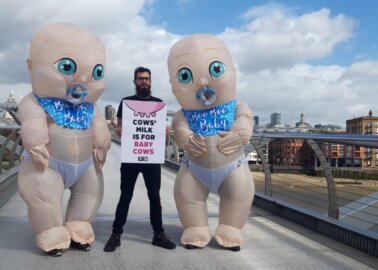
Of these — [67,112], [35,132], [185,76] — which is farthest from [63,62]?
[185,76]

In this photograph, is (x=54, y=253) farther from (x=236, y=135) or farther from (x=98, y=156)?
(x=236, y=135)

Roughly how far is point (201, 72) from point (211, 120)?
1.42 ft

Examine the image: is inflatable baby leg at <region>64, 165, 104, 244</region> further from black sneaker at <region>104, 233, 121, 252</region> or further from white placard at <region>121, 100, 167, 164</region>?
white placard at <region>121, 100, 167, 164</region>

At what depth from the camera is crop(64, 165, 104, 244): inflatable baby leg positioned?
12.4 feet

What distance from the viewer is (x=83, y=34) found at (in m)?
3.64

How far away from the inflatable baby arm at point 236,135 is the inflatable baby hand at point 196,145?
0.49ft

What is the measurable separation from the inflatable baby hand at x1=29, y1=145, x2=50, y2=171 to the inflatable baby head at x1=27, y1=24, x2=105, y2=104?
0.47 metres

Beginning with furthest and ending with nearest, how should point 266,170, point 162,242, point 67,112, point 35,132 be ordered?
point 266,170, point 162,242, point 67,112, point 35,132

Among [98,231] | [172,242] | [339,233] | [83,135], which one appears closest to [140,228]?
[98,231]

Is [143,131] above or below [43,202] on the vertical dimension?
above

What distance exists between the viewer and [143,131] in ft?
12.7

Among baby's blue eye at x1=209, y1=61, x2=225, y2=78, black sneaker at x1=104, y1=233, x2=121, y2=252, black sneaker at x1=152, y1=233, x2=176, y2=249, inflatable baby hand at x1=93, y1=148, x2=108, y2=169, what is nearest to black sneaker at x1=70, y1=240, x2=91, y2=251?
black sneaker at x1=104, y1=233, x2=121, y2=252

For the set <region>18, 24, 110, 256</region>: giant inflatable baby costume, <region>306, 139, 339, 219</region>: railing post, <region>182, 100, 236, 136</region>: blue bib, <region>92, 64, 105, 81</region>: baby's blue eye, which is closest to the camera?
<region>18, 24, 110, 256</region>: giant inflatable baby costume

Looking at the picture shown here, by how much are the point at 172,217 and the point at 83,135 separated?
1.90 meters
